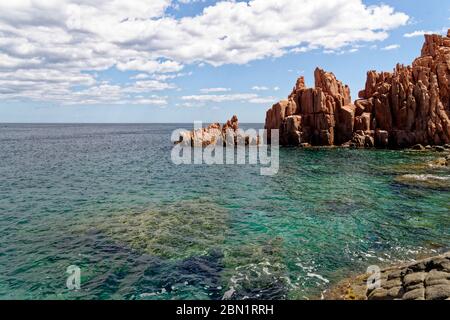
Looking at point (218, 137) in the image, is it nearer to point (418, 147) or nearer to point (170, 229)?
point (418, 147)

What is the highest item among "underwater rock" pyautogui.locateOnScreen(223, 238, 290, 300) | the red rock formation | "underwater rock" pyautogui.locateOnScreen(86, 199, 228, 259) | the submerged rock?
the red rock formation

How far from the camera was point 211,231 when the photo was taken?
94.9 feet

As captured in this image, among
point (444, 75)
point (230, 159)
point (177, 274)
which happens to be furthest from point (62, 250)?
point (444, 75)

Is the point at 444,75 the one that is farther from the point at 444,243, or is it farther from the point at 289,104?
the point at 444,243

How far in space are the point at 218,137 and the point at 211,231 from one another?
3085 inches

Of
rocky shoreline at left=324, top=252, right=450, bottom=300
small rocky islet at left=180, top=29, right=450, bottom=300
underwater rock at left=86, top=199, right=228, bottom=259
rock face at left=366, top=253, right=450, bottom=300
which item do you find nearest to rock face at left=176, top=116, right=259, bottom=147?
small rocky islet at left=180, top=29, right=450, bottom=300

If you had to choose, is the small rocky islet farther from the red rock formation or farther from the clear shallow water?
the clear shallow water

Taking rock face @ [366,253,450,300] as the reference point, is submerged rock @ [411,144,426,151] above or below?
above

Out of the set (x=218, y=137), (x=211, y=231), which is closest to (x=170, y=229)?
(x=211, y=231)

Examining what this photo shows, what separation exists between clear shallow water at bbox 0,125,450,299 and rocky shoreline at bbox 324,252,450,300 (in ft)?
5.00

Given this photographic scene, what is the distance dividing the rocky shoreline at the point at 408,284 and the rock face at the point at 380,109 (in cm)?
8081

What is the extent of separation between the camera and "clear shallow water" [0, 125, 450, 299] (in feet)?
66.4
